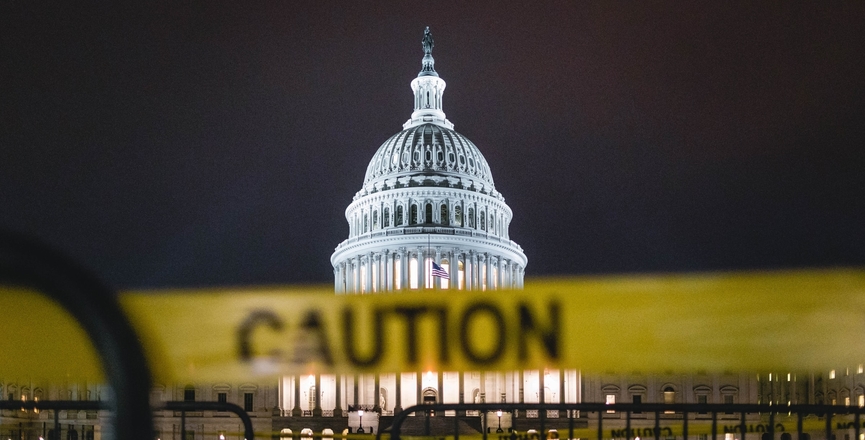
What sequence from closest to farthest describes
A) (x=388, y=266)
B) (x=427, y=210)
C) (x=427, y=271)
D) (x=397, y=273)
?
(x=427, y=271) → (x=388, y=266) → (x=397, y=273) → (x=427, y=210)

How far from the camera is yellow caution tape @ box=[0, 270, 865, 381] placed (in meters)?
10.5

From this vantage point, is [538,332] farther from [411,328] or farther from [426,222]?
[426,222]

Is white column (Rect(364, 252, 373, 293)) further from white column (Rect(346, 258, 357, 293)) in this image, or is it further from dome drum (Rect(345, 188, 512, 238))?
dome drum (Rect(345, 188, 512, 238))

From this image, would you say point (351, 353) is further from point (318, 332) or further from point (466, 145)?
point (466, 145)

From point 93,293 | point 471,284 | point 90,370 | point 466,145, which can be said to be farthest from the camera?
point 466,145

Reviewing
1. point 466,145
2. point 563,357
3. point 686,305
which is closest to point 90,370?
point 563,357

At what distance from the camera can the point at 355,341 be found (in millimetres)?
10727

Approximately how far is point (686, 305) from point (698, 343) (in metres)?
0.41

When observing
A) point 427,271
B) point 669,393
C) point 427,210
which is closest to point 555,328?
point 669,393

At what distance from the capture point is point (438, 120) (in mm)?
117625

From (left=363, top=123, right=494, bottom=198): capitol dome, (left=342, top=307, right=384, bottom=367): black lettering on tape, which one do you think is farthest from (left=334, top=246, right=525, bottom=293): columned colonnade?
(left=342, top=307, right=384, bottom=367): black lettering on tape

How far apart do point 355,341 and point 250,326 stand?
1112mm

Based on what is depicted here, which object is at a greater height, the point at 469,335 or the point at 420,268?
the point at 420,268

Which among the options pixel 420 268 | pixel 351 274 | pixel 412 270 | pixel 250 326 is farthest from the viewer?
pixel 351 274
